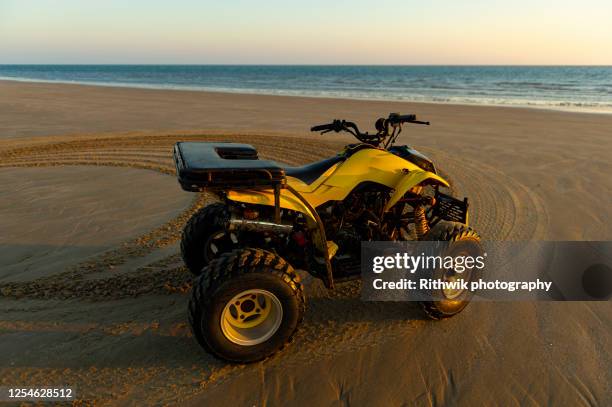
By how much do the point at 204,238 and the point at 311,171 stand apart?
42.1 inches

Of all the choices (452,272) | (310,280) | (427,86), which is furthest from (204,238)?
(427,86)

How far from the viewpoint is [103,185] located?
21.3 feet

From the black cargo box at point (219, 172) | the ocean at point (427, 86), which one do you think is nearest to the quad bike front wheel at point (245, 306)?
the black cargo box at point (219, 172)

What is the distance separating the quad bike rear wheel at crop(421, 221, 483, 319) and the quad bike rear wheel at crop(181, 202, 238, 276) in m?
1.55

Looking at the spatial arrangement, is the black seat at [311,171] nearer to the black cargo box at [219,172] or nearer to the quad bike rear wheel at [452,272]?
the black cargo box at [219,172]

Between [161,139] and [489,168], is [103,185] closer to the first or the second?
[161,139]

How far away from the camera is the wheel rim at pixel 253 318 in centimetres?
267

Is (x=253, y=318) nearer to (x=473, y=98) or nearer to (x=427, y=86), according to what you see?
(x=473, y=98)

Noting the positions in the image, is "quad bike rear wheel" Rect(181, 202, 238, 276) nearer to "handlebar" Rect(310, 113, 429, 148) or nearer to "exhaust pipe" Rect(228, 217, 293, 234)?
"exhaust pipe" Rect(228, 217, 293, 234)

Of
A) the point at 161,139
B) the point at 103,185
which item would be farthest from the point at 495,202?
the point at 161,139

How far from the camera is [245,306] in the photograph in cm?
282

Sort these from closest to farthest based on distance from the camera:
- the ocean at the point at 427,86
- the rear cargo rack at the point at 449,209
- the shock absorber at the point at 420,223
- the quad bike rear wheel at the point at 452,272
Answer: the quad bike rear wheel at the point at 452,272 < the shock absorber at the point at 420,223 < the rear cargo rack at the point at 449,209 < the ocean at the point at 427,86

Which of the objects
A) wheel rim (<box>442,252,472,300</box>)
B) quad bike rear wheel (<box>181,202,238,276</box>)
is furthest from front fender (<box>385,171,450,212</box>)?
quad bike rear wheel (<box>181,202,238,276</box>)

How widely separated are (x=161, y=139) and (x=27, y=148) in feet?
8.91
